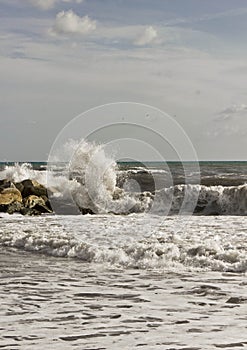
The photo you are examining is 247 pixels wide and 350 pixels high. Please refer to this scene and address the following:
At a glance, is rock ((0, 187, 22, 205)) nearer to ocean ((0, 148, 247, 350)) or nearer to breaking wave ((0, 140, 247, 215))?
breaking wave ((0, 140, 247, 215))

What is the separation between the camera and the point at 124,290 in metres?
7.76

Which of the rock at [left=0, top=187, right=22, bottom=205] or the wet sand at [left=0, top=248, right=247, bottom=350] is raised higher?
the rock at [left=0, top=187, right=22, bottom=205]

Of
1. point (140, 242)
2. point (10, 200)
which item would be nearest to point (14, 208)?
point (10, 200)

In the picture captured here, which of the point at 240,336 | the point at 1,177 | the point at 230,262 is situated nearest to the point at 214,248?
the point at 230,262

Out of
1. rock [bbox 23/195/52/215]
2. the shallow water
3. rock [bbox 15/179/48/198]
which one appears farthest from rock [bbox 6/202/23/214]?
the shallow water

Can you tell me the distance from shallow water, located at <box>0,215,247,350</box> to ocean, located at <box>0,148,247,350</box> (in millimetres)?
12

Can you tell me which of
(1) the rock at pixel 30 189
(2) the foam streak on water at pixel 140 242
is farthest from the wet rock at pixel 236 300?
(1) the rock at pixel 30 189

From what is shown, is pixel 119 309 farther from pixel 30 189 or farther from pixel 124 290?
→ pixel 30 189

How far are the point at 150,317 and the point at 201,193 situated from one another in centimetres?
2204

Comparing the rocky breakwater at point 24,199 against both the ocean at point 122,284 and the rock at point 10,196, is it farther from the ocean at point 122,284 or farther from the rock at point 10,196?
the ocean at point 122,284

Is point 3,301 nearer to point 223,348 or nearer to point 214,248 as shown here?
point 223,348

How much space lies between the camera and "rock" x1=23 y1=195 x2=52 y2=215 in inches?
844

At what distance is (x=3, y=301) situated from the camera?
7180 millimetres

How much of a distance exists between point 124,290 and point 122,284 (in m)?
0.42
